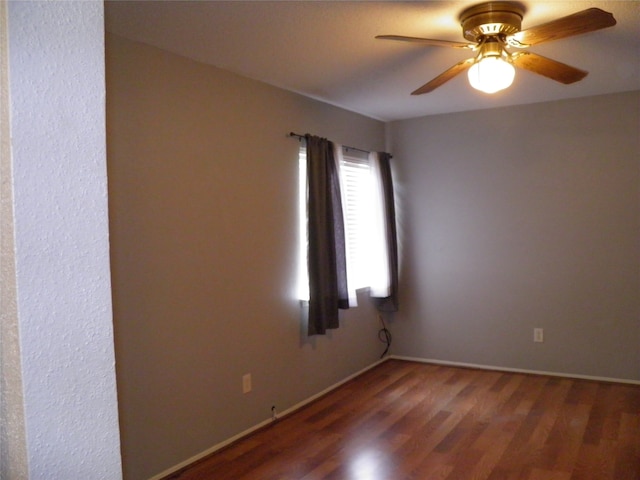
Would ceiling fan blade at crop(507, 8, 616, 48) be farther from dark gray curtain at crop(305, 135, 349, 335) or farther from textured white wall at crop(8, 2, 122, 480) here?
textured white wall at crop(8, 2, 122, 480)

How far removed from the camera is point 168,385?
122 inches

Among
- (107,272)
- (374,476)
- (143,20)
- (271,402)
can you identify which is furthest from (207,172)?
(107,272)

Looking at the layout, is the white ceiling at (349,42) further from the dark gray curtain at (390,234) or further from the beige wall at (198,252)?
the dark gray curtain at (390,234)

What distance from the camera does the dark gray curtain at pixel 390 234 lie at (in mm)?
5172

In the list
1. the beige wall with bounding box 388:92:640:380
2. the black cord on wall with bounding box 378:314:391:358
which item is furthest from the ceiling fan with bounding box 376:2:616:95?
the black cord on wall with bounding box 378:314:391:358

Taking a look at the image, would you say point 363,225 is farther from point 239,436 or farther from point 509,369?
point 239,436

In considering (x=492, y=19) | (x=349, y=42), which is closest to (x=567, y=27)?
(x=492, y=19)

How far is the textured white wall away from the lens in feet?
2.53

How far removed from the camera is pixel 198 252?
329 centimetres

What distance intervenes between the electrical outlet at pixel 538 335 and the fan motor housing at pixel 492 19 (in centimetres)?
299

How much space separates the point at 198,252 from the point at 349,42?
151 cm

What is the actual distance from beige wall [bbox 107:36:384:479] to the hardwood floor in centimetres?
32

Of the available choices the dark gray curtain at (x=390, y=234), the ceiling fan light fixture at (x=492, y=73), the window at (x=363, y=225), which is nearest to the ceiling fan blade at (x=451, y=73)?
the ceiling fan light fixture at (x=492, y=73)

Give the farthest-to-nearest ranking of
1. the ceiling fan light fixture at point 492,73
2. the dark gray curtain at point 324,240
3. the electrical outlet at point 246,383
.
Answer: the dark gray curtain at point 324,240, the electrical outlet at point 246,383, the ceiling fan light fixture at point 492,73
